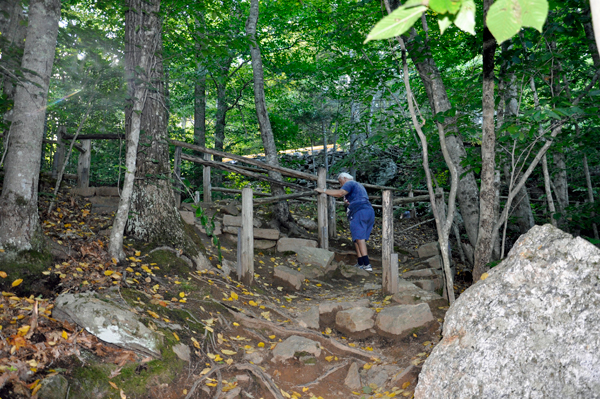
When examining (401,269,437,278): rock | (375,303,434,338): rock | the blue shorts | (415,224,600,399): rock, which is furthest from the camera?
the blue shorts

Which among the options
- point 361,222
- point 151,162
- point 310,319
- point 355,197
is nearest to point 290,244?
point 361,222

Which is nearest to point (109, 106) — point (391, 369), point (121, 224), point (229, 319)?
point (121, 224)

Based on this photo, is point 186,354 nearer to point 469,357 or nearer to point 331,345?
point 331,345

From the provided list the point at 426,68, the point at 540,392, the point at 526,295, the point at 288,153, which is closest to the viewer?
the point at 540,392

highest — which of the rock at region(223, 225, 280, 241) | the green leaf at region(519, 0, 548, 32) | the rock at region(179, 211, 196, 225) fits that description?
the green leaf at region(519, 0, 548, 32)

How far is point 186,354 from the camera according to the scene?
300 centimetres

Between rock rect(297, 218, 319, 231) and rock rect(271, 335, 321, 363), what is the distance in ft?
18.2

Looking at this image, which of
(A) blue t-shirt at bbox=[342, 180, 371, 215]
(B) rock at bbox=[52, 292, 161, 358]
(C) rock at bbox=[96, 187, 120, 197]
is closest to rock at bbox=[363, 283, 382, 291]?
(A) blue t-shirt at bbox=[342, 180, 371, 215]

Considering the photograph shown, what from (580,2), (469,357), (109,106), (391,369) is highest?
(580,2)

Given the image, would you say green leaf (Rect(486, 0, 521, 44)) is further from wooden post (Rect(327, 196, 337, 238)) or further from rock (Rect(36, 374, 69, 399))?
wooden post (Rect(327, 196, 337, 238))

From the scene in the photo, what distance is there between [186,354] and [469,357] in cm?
201

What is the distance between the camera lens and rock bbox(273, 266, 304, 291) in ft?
18.0

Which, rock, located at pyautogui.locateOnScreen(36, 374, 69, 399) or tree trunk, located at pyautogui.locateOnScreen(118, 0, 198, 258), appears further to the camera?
tree trunk, located at pyautogui.locateOnScreen(118, 0, 198, 258)

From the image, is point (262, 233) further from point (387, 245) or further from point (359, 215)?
point (387, 245)
